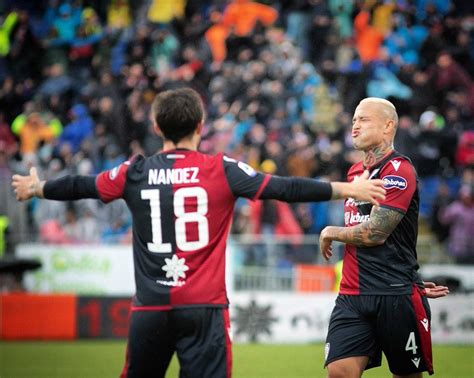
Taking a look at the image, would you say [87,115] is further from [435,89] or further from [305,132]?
[435,89]

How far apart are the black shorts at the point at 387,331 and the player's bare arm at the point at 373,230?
Answer: 15.7 inches

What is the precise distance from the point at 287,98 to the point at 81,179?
575 inches

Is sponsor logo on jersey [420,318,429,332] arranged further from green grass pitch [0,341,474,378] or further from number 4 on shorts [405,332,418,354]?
green grass pitch [0,341,474,378]

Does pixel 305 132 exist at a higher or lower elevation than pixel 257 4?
lower

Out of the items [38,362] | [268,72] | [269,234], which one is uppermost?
[268,72]

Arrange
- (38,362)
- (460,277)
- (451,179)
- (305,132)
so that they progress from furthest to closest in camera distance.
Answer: (305,132) < (451,179) < (460,277) < (38,362)

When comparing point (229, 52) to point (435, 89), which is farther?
point (229, 52)

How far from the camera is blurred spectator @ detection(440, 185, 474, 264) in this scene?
17.0 metres

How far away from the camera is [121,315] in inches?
680

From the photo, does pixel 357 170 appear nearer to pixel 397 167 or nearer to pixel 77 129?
pixel 397 167

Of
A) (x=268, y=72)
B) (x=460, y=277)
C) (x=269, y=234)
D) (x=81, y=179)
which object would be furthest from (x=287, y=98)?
(x=81, y=179)

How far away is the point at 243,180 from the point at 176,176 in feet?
1.28

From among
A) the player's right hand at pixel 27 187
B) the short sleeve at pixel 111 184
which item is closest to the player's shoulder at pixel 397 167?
the short sleeve at pixel 111 184

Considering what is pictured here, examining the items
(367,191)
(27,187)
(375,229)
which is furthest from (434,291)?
(27,187)
